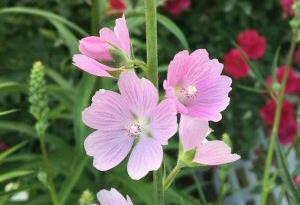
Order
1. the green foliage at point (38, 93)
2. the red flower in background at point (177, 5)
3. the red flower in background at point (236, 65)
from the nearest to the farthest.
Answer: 1. the green foliage at point (38, 93)
2. the red flower in background at point (236, 65)
3. the red flower in background at point (177, 5)


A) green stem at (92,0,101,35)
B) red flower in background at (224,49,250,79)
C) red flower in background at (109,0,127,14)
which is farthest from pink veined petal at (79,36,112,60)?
red flower in background at (224,49,250,79)

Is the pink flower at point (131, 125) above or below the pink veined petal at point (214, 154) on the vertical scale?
above

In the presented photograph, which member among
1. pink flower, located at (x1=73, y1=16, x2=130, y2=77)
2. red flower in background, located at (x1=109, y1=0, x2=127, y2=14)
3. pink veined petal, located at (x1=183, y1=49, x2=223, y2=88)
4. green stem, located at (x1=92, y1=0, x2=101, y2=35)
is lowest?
pink veined petal, located at (x1=183, y1=49, x2=223, y2=88)

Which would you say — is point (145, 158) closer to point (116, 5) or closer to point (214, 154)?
point (214, 154)

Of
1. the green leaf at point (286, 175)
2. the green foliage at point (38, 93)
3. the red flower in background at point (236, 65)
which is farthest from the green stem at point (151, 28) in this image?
the red flower in background at point (236, 65)

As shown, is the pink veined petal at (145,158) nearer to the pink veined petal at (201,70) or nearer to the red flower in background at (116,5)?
the pink veined petal at (201,70)

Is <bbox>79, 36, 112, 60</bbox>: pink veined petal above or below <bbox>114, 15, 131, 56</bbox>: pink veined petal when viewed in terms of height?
below

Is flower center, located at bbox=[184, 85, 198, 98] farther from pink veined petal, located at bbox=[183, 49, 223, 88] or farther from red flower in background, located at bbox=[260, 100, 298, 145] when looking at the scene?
red flower in background, located at bbox=[260, 100, 298, 145]
